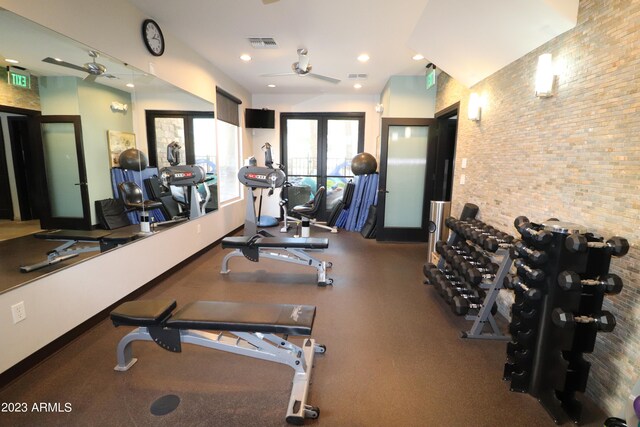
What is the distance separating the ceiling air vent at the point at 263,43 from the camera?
12.7 feet

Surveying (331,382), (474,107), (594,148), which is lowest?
(331,382)

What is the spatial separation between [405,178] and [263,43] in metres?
3.12

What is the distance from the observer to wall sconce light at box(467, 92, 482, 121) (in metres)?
3.49

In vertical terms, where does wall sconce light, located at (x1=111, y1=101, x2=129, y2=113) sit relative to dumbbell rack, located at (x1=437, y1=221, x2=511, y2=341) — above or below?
above

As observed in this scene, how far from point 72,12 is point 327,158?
5101 mm

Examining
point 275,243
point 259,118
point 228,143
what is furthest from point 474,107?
point 259,118

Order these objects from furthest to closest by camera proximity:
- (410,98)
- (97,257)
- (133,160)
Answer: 1. (410,98)
2. (133,160)
3. (97,257)

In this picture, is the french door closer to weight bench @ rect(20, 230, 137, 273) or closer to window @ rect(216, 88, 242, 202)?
window @ rect(216, 88, 242, 202)

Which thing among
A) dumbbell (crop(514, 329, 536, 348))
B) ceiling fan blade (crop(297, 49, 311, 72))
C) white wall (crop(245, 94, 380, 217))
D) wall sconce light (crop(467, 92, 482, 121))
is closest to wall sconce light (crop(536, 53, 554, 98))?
wall sconce light (crop(467, 92, 482, 121))

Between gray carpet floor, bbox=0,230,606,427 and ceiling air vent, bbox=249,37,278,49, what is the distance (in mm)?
3234

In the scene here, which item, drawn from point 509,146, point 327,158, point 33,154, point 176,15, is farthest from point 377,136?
point 33,154

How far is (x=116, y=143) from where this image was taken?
301 cm

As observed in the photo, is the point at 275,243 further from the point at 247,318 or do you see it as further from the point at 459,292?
the point at 459,292

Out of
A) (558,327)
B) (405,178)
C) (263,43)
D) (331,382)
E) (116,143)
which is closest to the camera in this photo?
(558,327)
